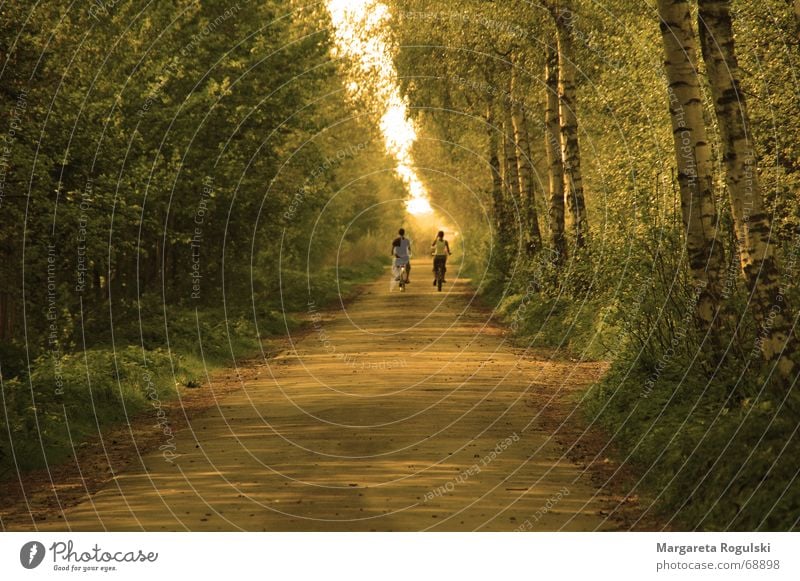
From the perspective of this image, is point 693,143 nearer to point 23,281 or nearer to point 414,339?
point 23,281

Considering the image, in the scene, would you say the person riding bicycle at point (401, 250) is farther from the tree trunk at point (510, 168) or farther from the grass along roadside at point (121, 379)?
the grass along roadside at point (121, 379)

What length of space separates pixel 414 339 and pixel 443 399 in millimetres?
9615

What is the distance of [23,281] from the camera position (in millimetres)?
16797

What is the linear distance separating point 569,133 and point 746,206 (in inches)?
606

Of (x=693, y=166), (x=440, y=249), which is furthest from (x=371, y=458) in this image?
(x=440, y=249)

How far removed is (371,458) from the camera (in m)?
11.5

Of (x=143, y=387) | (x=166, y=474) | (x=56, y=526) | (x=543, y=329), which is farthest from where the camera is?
(x=543, y=329)

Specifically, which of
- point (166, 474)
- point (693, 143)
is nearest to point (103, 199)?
point (166, 474)

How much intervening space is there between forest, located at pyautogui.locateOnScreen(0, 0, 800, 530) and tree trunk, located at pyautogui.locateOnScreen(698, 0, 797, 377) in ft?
0.08

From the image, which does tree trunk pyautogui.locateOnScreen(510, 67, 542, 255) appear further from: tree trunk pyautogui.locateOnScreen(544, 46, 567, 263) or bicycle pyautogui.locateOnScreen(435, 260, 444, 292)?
bicycle pyautogui.locateOnScreen(435, 260, 444, 292)

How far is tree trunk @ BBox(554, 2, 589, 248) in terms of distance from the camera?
2594 centimetres

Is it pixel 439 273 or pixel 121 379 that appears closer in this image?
pixel 121 379

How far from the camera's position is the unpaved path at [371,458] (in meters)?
8.90

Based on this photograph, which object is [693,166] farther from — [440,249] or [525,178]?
[440,249]
